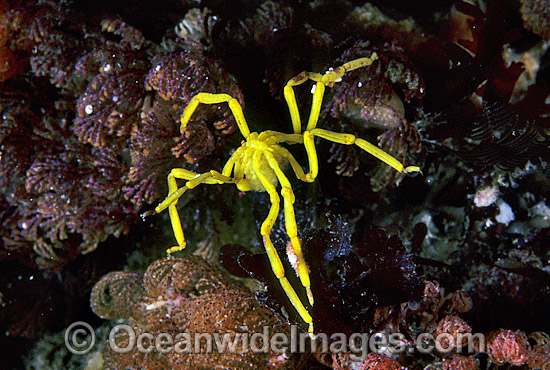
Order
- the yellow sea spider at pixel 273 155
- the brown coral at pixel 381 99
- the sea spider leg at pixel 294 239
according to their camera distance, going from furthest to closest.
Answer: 1. the brown coral at pixel 381 99
2. the yellow sea spider at pixel 273 155
3. the sea spider leg at pixel 294 239

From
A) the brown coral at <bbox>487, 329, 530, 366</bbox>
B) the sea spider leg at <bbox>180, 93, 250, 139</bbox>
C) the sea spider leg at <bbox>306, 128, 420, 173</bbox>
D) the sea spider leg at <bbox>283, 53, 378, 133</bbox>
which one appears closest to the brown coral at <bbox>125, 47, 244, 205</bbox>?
the sea spider leg at <bbox>180, 93, 250, 139</bbox>

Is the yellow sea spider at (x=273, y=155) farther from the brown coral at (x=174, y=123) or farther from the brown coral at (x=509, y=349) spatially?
the brown coral at (x=509, y=349)

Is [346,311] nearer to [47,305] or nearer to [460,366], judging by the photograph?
[460,366]

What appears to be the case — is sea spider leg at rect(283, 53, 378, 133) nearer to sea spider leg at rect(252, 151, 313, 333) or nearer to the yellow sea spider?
the yellow sea spider

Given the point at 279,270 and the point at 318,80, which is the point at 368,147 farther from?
the point at 279,270

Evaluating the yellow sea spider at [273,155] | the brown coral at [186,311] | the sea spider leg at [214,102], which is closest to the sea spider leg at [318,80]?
the yellow sea spider at [273,155]

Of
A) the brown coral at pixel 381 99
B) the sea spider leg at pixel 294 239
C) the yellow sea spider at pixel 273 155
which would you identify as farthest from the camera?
the brown coral at pixel 381 99

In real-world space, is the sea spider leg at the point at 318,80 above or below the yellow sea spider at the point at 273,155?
above

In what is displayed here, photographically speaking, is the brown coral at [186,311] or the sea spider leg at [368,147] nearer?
the sea spider leg at [368,147]

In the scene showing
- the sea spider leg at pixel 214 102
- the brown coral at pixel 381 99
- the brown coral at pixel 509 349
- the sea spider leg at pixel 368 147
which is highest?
the brown coral at pixel 381 99

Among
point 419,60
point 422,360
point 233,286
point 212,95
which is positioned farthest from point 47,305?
point 419,60
